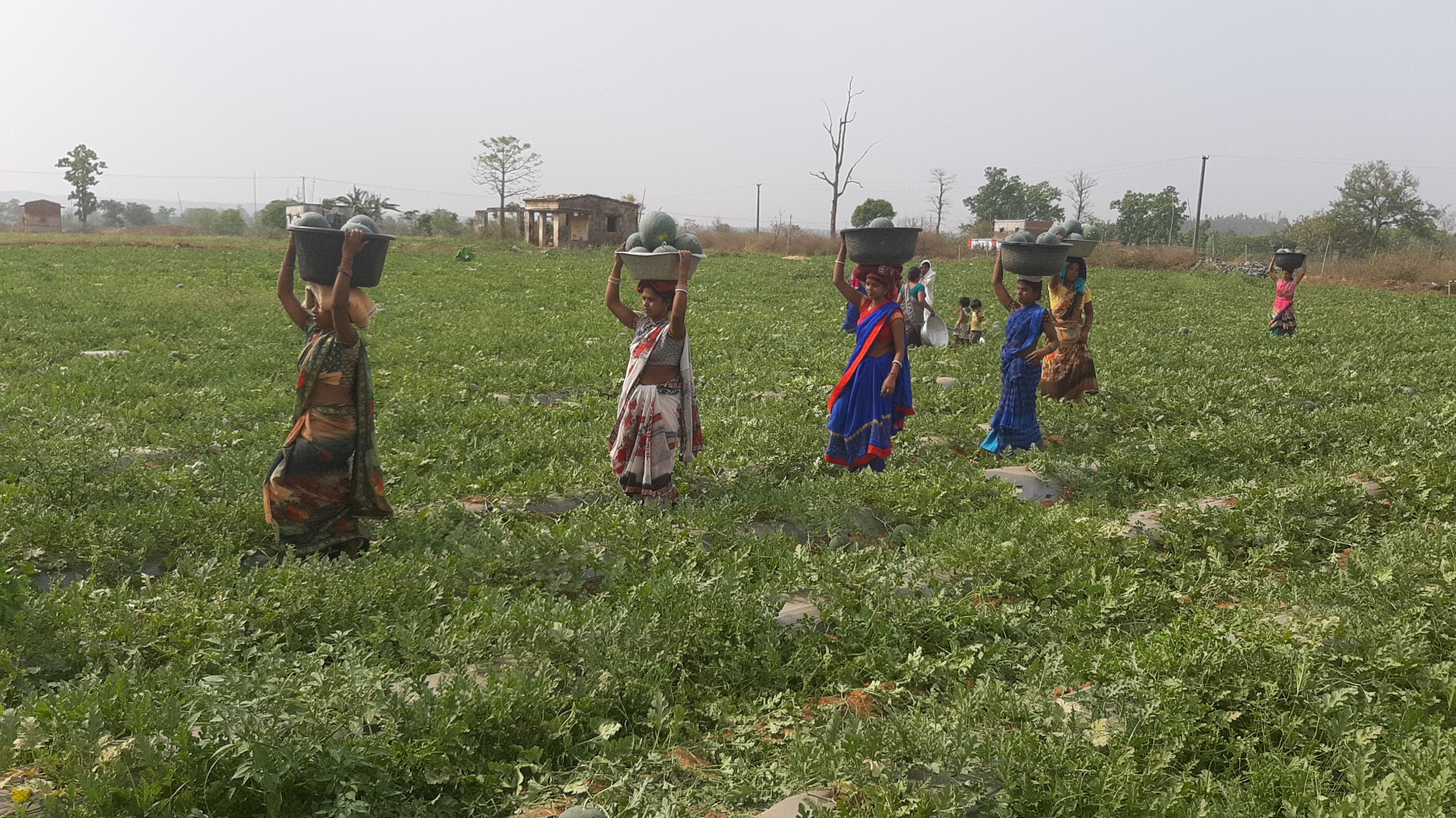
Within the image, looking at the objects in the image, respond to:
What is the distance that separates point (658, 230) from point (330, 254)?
6.26ft

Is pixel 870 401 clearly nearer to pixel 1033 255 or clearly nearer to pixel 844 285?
pixel 844 285

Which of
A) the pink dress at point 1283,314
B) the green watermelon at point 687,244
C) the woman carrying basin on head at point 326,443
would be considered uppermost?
the green watermelon at point 687,244

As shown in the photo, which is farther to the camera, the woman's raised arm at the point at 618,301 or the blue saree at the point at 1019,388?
the blue saree at the point at 1019,388

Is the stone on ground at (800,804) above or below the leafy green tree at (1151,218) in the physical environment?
below

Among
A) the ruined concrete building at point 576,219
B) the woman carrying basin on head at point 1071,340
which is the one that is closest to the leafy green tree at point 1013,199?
the ruined concrete building at point 576,219

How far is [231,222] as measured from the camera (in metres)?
71.9

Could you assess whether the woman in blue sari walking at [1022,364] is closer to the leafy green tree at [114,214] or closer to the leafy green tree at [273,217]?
the leafy green tree at [273,217]

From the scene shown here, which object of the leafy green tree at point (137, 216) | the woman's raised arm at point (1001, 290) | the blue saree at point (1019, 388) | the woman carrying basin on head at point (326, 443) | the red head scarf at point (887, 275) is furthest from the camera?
the leafy green tree at point (137, 216)

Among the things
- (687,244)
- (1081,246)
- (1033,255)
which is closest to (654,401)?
(687,244)

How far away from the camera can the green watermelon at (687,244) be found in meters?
5.56

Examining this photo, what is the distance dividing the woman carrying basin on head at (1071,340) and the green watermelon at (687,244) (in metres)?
4.91

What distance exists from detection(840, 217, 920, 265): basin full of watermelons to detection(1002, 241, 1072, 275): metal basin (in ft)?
3.69

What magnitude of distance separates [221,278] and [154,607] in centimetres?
1968

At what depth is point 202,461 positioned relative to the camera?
6.73m
